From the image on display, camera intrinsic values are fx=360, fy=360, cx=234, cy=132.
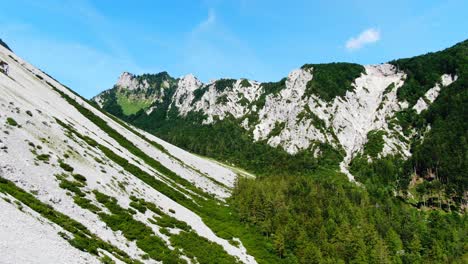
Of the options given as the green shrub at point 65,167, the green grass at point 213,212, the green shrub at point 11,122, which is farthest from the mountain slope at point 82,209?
the green grass at point 213,212

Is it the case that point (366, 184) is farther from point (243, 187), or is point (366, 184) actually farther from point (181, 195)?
point (181, 195)

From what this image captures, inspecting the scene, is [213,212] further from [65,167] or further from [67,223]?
[67,223]

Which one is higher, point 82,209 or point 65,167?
point 65,167

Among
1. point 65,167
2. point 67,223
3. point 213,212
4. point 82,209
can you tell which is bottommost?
point 213,212

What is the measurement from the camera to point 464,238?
117 meters

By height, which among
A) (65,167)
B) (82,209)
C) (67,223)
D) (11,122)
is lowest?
(67,223)

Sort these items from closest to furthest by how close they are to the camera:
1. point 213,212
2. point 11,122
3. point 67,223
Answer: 1. point 67,223
2. point 11,122
3. point 213,212

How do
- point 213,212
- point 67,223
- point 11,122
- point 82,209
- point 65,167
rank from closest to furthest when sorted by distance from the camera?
point 67,223
point 82,209
point 65,167
point 11,122
point 213,212

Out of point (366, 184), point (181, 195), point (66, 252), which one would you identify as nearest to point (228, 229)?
point (181, 195)

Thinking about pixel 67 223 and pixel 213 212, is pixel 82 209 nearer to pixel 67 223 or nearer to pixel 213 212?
pixel 67 223

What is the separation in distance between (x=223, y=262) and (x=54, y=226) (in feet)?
75.0

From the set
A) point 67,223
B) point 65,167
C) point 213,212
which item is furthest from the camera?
point 213,212

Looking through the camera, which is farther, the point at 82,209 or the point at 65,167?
the point at 65,167

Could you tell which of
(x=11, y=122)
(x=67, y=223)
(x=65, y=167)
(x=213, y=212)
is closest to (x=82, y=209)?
(x=67, y=223)
